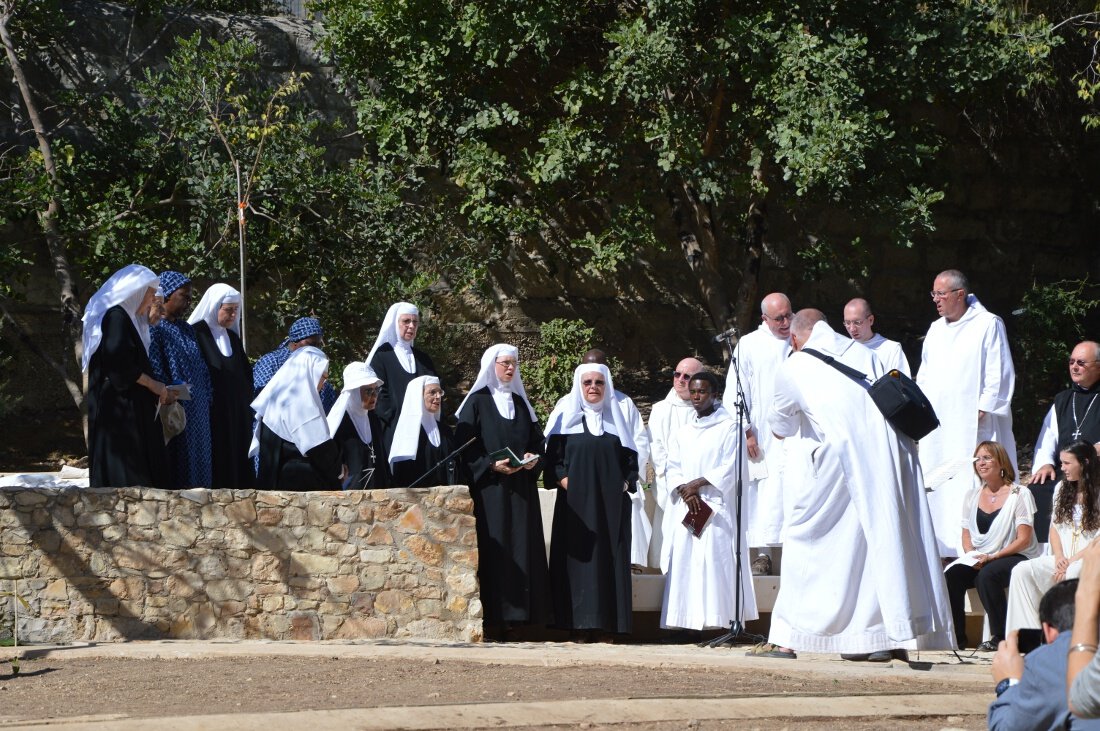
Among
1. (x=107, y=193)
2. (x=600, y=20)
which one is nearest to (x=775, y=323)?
(x=600, y=20)

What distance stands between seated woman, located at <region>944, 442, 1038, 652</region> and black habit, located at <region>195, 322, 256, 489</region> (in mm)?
4270

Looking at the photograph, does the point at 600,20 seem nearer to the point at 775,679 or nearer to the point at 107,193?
the point at 107,193

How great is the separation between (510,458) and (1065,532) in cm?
308

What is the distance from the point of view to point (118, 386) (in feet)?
25.3

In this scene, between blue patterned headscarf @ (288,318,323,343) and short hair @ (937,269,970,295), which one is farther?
short hair @ (937,269,970,295)

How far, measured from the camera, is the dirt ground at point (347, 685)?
5500mm

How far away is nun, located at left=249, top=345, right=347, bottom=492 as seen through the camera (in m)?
8.17

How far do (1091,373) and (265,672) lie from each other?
5.43 meters

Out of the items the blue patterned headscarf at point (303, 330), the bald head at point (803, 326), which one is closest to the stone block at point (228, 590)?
the blue patterned headscarf at point (303, 330)

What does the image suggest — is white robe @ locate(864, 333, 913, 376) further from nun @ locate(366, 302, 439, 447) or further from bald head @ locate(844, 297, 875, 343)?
nun @ locate(366, 302, 439, 447)

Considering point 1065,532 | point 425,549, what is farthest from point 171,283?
point 1065,532

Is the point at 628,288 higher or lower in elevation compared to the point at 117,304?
higher

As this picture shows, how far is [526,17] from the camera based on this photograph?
1262 centimetres

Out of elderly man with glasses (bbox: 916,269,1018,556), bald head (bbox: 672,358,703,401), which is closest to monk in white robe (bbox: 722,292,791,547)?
bald head (bbox: 672,358,703,401)
